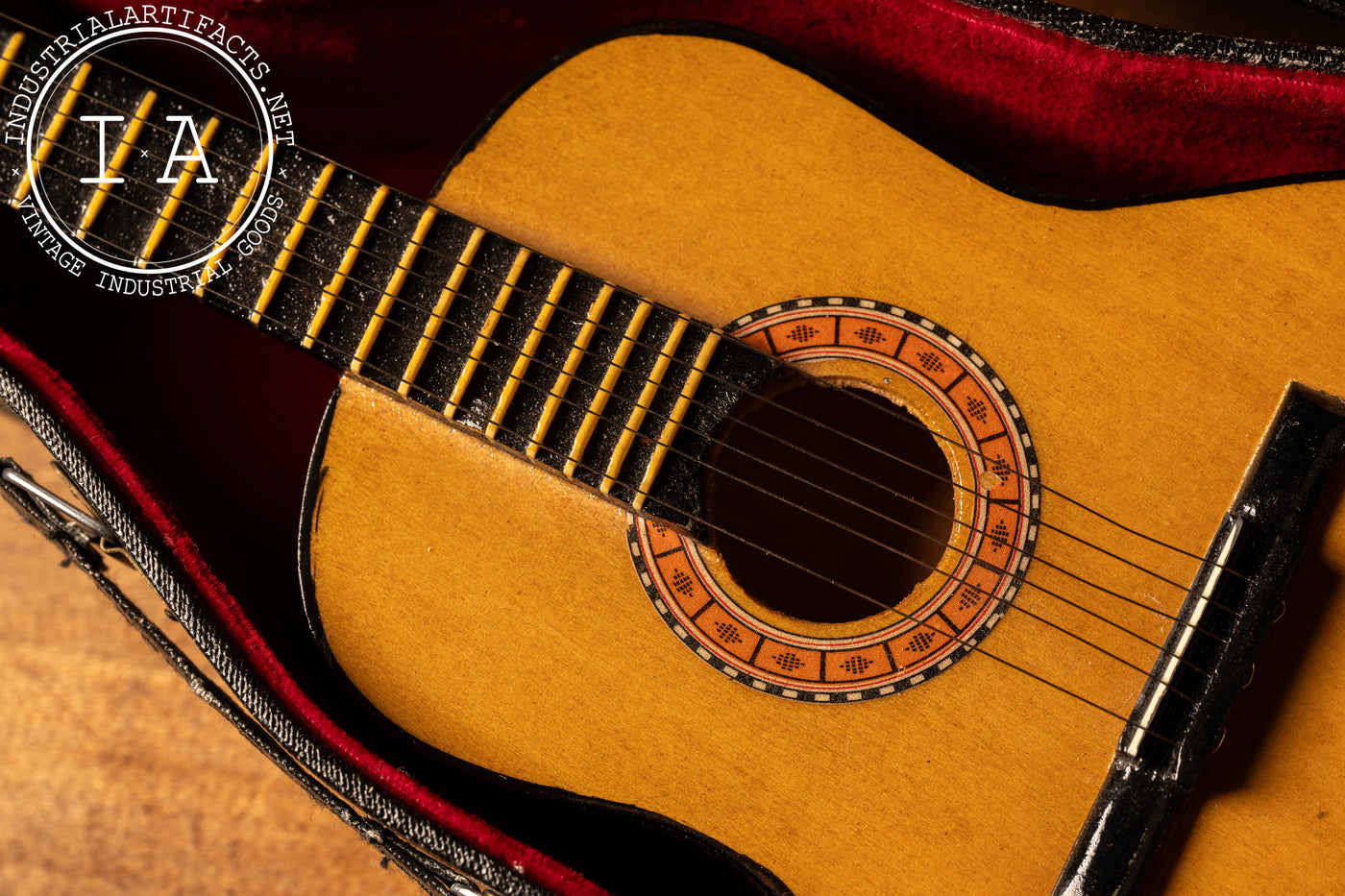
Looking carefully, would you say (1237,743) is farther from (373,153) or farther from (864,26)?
(373,153)

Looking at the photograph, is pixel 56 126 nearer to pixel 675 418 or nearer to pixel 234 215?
pixel 234 215

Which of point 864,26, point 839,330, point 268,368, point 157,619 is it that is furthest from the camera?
point 157,619

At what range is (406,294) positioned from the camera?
871 mm

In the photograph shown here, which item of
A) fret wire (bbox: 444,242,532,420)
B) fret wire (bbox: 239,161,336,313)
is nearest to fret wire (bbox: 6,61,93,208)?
fret wire (bbox: 239,161,336,313)

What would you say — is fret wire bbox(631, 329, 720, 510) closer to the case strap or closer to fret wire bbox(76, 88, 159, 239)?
the case strap

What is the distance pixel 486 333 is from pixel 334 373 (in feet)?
1.25

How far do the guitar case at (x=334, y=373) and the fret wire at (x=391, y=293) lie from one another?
0.12m

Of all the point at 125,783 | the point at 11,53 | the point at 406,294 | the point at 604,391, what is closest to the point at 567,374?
the point at 604,391

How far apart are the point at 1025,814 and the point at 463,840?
0.50 m

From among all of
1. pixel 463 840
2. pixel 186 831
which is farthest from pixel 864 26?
pixel 186 831

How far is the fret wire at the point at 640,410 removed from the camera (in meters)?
0.83

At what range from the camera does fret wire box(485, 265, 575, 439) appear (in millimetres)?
847

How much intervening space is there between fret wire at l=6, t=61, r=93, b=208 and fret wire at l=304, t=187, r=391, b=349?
32 centimetres

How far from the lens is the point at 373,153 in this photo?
1153mm
